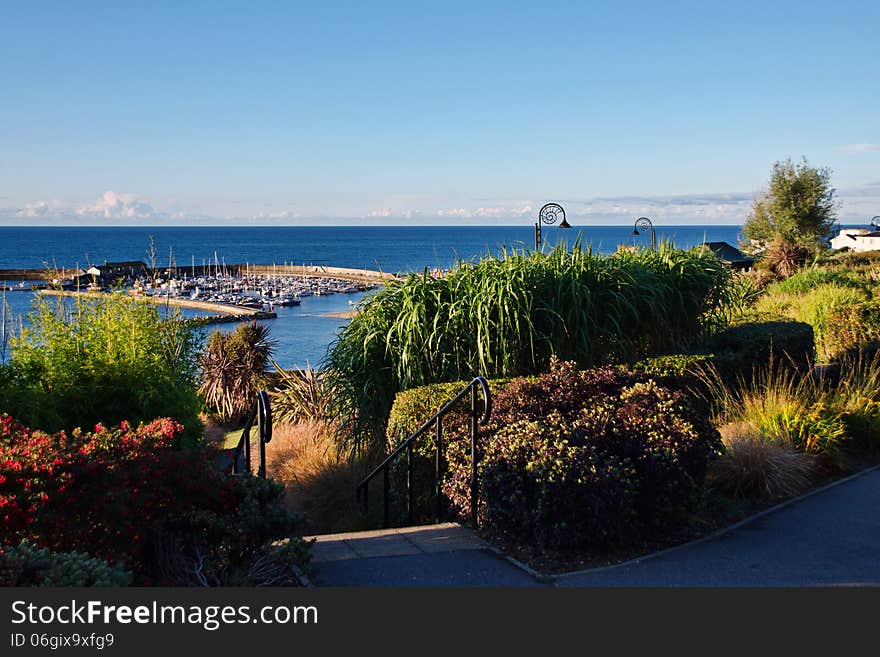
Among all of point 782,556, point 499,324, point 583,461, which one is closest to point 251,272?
point 499,324

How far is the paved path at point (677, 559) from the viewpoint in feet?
15.1

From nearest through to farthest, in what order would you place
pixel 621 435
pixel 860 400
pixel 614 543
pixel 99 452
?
pixel 99 452, pixel 614 543, pixel 621 435, pixel 860 400

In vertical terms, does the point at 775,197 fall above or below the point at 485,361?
above

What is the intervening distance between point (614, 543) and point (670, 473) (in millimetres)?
658

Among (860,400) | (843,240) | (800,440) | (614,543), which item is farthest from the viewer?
(843,240)

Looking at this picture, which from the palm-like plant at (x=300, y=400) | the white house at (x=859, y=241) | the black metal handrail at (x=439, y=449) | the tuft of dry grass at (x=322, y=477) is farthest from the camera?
the white house at (x=859, y=241)

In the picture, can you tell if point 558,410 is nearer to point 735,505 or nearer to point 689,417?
point 689,417

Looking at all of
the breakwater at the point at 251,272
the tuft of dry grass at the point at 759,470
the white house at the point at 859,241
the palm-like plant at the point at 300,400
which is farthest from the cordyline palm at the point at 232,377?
the breakwater at the point at 251,272

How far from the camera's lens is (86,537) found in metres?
3.97

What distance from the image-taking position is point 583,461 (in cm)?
503

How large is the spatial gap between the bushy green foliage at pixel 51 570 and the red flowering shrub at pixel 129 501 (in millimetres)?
446

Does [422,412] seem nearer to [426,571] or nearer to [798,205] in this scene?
[426,571]

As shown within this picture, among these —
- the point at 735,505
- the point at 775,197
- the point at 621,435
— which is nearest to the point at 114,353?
the point at 621,435

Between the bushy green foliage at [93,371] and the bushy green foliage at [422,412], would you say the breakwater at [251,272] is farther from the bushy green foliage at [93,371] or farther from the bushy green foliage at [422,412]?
the bushy green foliage at [422,412]
